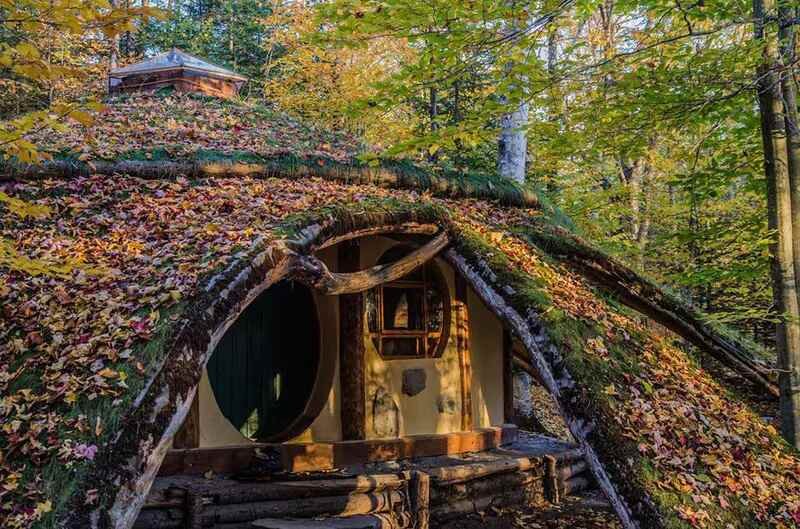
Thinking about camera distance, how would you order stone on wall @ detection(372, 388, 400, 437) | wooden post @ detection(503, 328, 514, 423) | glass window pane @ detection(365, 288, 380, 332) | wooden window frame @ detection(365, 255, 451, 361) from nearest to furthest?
stone on wall @ detection(372, 388, 400, 437)
glass window pane @ detection(365, 288, 380, 332)
wooden window frame @ detection(365, 255, 451, 361)
wooden post @ detection(503, 328, 514, 423)

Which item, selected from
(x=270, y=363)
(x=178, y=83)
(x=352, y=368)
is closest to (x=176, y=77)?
(x=178, y=83)

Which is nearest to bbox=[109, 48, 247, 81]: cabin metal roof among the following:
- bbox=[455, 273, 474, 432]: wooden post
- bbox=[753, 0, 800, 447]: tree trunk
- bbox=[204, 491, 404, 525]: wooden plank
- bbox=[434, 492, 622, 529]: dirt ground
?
bbox=[455, 273, 474, 432]: wooden post

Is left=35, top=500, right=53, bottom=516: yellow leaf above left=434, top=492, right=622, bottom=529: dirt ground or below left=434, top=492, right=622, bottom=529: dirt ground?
above

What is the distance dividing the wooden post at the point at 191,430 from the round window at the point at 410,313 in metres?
2.31

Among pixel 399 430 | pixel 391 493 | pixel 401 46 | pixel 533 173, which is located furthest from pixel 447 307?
pixel 401 46

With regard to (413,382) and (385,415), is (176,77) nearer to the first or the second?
(413,382)

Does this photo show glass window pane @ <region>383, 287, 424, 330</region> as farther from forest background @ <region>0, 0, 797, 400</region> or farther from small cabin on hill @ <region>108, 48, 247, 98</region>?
small cabin on hill @ <region>108, 48, 247, 98</region>

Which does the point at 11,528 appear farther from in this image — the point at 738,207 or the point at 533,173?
the point at 533,173

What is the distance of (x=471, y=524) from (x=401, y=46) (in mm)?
13816

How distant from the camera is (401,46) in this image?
18.8 metres

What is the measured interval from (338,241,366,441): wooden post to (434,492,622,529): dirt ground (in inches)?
60.9

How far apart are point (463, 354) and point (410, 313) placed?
0.93 metres

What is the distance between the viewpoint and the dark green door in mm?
8742

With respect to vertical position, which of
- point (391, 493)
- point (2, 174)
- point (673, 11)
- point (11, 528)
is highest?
point (673, 11)
